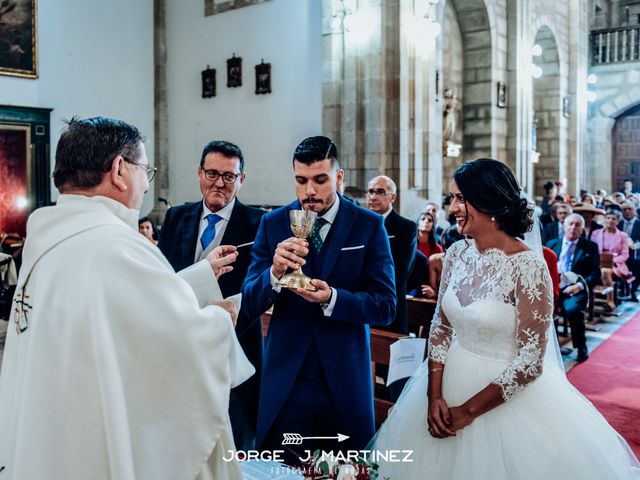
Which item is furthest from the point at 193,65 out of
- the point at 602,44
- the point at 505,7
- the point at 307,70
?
the point at 602,44

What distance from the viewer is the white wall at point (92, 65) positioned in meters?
9.35

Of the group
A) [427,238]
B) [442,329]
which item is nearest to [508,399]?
[442,329]

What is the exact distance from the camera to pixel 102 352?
1474mm

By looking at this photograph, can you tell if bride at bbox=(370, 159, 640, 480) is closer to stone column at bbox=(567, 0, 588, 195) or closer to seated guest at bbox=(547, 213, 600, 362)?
seated guest at bbox=(547, 213, 600, 362)

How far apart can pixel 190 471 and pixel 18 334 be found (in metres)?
0.57

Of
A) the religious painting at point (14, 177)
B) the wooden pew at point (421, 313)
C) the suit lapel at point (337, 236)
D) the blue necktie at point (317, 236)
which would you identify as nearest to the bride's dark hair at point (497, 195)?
the suit lapel at point (337, 236)

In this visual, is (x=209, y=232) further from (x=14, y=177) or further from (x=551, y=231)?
(x=14, y=177)

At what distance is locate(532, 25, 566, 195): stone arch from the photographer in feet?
44.8

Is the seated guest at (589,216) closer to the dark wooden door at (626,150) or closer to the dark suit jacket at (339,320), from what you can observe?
the dark suit jacket at (339,320)

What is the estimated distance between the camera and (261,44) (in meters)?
9.30

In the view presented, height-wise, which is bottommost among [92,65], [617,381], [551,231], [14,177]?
[617,381]

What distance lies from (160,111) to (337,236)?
9.16m

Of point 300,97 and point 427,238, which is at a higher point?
point 300,97

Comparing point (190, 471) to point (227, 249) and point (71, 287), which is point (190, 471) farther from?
point (227, 249)
